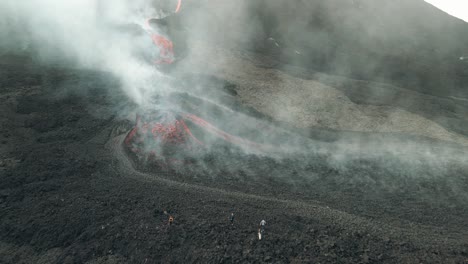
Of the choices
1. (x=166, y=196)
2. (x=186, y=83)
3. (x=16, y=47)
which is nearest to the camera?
(x=166, y=196)

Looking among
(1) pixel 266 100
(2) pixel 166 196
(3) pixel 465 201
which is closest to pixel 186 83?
(1) pixel 266 100

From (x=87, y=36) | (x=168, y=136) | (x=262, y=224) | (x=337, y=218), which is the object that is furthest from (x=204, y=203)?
(x=87, y=36)

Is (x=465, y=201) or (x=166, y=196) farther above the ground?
(x=465, y=201)

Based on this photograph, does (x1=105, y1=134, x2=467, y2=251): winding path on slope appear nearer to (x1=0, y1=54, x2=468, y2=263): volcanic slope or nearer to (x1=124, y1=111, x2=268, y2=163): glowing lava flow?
(x1=0, y1=54, x2=468, y2=263): volcanic slope

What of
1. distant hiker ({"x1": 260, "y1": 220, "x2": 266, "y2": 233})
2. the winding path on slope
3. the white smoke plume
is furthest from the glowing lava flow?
distant hiker ({"x1": 260, "y1": 220, "x2": 266, "y2": 233})

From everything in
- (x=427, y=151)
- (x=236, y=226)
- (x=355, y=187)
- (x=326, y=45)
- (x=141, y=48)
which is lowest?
(x=236, y=226)

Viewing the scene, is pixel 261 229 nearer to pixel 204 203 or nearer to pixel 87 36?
pixel 204 203

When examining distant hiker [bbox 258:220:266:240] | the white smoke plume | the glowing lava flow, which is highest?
the white smoke plume

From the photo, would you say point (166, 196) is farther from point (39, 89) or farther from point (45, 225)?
point (39, 89)

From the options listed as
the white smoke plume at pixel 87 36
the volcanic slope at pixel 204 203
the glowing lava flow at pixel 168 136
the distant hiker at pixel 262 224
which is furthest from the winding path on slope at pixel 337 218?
the white smoke plume at pixel 87 36

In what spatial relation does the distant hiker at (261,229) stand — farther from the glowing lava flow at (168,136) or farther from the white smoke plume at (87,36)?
the white smoke plume at (87,36)

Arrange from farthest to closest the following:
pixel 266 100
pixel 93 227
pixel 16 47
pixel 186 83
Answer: pixel 16 47 < pixel 186 83 < pixel 266 100 < pixel 93 227
